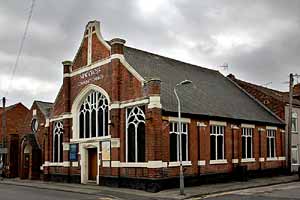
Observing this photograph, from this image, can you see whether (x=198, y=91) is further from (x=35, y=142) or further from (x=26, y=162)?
(x=26, y=162)

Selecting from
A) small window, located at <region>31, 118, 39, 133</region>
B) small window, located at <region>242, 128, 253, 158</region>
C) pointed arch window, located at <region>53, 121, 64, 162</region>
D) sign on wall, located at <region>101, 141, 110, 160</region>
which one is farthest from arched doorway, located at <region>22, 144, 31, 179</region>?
small window, located at <region>242, 128, 253, 158</region>

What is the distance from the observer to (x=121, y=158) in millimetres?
26672

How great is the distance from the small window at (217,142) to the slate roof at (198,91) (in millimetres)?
1007

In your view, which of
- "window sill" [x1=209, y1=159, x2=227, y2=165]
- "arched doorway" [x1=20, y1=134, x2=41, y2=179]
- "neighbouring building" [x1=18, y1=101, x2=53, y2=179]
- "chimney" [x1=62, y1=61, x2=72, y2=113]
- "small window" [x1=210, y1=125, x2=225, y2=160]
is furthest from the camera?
"arched doorway" [x1=20, y1=134, x2=41, y2=179]

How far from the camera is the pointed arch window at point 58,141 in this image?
33.3 meters

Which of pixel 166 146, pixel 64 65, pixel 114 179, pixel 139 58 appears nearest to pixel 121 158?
pixel 114 179

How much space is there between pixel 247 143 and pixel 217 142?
4.20 meters

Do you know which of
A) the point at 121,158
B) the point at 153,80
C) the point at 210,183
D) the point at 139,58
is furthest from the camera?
the point at 139,58

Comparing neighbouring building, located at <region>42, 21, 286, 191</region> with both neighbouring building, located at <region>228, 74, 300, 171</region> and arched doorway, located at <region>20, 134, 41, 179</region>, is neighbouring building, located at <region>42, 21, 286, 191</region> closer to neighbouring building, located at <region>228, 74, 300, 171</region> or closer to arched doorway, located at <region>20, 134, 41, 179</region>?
neighbouring building, located at <region>228, 74, 300, 171</region>

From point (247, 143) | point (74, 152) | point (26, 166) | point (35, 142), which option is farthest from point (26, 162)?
point (247, 143)

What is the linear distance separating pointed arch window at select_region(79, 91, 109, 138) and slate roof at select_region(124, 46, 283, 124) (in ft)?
11.6

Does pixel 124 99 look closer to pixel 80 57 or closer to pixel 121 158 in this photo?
pixel 121 158

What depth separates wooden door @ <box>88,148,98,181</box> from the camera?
98.7 ft

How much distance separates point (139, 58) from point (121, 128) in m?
6.65
